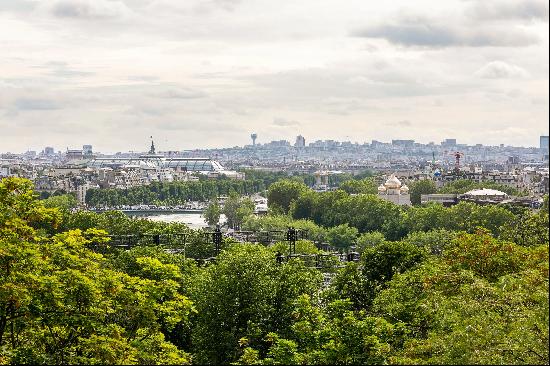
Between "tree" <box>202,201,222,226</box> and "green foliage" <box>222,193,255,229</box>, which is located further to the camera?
"tree" <box>202,201,222,226</box>

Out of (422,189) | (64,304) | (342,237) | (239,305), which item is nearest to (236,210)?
(422,189)

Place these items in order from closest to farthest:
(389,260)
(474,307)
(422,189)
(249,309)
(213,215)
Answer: (474,307) < (249,309) < (389,260) < (213,215) < (422,189)

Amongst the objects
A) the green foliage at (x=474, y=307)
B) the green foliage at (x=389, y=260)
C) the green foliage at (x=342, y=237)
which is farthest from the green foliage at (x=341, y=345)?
the green foliage at (x=342, y=237)

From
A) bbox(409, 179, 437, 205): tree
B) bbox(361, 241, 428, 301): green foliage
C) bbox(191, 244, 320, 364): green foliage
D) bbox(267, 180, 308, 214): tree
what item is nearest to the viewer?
bbox(191, 244, 320, 364): green foliage

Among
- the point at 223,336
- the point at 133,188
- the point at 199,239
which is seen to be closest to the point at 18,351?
the point at 223,336

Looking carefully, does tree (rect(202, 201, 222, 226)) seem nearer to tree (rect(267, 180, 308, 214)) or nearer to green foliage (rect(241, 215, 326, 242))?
tree (rect(267, 180, 308, 214))

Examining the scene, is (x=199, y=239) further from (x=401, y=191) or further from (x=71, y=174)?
(x=71, y=174)

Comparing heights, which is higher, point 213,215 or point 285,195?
point 285,195

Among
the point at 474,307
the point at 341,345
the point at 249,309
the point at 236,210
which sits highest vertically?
the point at 474,307

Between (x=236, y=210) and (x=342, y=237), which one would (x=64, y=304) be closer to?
(x=342, y=237)

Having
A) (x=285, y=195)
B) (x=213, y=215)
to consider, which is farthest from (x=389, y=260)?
(x=213, y=215)

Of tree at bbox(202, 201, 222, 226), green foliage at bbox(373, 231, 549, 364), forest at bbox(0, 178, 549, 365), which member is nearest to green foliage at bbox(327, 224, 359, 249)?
tree at bbox(202, 201, 222, 226)

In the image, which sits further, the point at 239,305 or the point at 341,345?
the point at 239,305

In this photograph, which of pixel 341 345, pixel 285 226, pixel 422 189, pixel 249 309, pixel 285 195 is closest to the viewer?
pixel 341 345
